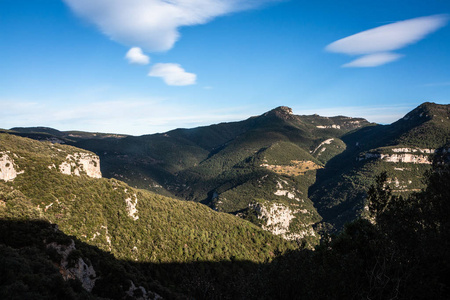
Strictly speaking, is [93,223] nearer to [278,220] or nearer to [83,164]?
[83,164]

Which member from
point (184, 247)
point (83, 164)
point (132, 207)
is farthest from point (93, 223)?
point (83, 164)

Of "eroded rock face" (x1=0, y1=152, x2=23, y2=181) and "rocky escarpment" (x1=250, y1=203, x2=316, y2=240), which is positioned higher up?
"eroded rock face" (x1=0, y1=152, x2=23, y2=181)

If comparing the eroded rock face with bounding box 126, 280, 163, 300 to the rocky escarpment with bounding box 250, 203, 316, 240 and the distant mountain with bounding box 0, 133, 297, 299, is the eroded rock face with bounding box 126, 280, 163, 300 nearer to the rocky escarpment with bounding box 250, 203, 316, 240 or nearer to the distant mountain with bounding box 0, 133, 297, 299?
the distant mountain with bounding box 0, 133, 297, 299

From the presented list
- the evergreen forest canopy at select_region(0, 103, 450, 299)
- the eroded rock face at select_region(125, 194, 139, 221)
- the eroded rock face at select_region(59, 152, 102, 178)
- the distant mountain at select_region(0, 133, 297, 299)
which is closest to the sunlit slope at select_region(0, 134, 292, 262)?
the eroded rock face at select_region(125, 194, 139, 221)

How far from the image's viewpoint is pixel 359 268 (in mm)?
15523

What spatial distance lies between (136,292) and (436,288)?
92.4 feet

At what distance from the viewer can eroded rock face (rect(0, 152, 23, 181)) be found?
39016 mm

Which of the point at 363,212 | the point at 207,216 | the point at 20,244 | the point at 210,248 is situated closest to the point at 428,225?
the point at 20,244

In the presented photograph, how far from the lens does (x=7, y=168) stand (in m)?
40.0

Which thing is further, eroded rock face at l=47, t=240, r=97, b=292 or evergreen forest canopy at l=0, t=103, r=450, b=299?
eroded rock face at l=47, t=240, r=97, b=292

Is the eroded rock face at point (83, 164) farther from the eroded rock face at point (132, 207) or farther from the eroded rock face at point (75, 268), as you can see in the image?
the eroded rock face at point (75, 268)

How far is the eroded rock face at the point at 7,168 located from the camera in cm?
3902

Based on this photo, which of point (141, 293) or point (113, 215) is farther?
point (113, 215)

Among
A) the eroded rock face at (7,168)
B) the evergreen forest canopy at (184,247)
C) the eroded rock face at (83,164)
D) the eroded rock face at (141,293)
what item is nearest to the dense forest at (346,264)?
the evergreen forest canopy at (184,247)
